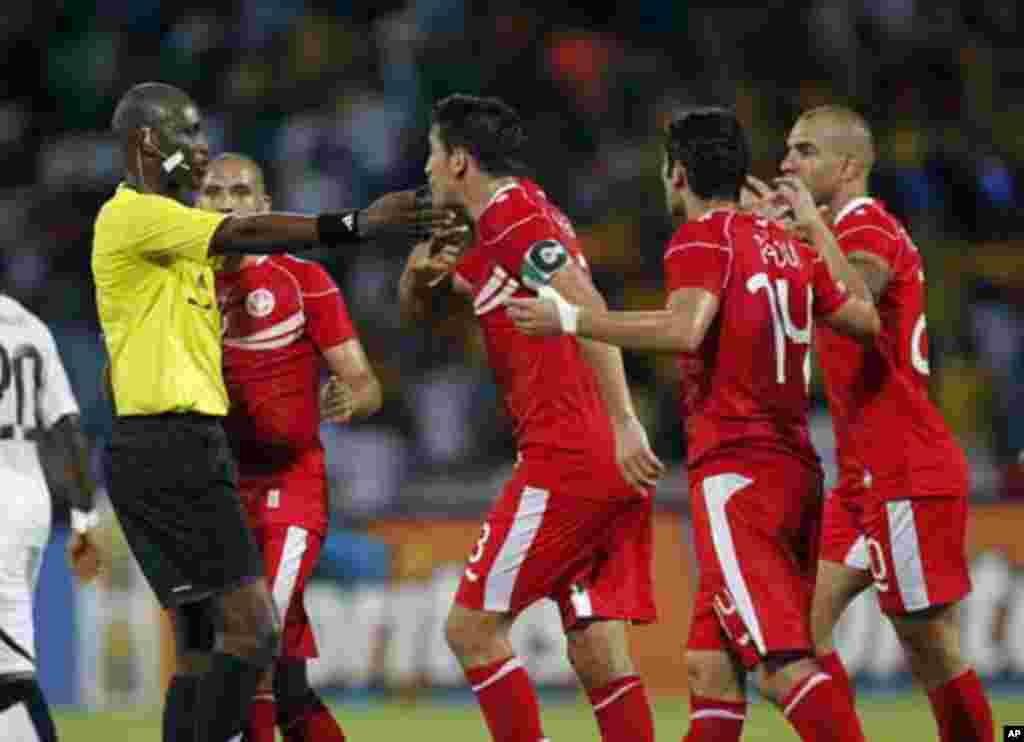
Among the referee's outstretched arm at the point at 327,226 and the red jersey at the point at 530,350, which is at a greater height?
the referee's outstretched arm at the point at 327,226

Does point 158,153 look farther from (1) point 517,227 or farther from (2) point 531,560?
(2) point 531,560

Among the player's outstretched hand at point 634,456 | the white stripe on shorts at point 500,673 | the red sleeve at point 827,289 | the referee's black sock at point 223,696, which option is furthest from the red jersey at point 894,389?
A: the referee's black sock at point 223,696

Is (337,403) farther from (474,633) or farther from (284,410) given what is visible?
(474,633)

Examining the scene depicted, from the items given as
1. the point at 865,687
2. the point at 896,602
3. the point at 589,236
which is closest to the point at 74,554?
the point at 896,602

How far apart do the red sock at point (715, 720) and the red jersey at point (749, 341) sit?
2.43ft

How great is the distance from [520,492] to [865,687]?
5538 millimetres

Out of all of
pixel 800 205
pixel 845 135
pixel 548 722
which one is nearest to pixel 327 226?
→ pixel 800 205

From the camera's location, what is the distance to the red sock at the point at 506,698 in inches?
290

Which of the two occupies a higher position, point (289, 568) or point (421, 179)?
point (421, 179)

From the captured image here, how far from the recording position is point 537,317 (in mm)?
6664

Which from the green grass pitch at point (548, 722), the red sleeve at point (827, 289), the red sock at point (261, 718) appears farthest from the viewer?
the green grass pitch at point (548, 722)

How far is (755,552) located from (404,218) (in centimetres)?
146

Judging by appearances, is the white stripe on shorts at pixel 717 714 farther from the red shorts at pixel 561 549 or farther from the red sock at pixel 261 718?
the red sock at pixel 261 718

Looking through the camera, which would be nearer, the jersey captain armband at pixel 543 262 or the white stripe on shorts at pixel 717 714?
the white stripe on shorts at pixel 717 714
